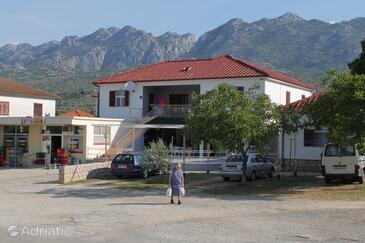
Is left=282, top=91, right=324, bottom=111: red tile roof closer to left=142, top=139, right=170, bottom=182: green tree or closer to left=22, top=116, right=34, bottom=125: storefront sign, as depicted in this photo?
left=142, top=139, right=170, bottom=182: green tree

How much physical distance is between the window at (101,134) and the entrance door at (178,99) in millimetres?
8841

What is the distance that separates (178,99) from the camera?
159 ft

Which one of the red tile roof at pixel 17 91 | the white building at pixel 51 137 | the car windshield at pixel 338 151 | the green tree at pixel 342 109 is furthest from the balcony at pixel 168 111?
the green tree at pixel 342 109

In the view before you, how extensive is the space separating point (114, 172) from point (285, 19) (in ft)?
539

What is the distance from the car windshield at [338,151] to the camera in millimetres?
24125

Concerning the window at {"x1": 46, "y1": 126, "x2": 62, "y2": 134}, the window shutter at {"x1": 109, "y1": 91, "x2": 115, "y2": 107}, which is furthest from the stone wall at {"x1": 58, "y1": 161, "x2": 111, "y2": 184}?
the window shutter at {"x1": 109, "y1": 91, "x2": 115, "y2": 107}

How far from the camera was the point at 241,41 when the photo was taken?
6511 inches

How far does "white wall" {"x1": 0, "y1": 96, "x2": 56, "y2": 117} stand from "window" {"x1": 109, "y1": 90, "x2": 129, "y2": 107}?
10.5 m

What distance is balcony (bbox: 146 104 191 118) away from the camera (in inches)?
1768

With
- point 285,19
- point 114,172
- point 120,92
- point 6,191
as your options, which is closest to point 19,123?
point 120,92

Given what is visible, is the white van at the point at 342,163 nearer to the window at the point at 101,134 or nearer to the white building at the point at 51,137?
the white building at the point at 51,137

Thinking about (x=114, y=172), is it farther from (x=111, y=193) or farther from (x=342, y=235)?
(x=342, y=235)

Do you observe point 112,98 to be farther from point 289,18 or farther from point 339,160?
point 289,18

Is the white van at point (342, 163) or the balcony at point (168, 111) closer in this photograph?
the white van at point (342, 163)
